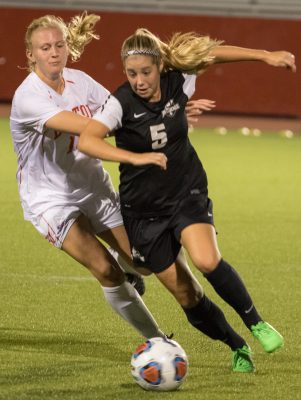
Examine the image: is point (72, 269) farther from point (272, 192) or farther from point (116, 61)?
point (116, 61)

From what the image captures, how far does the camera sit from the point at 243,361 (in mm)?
6355

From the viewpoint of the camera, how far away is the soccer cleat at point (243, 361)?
6.36 metres

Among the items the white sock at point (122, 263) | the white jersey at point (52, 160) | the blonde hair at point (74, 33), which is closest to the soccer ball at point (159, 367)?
the white jersey at point (52, 160)

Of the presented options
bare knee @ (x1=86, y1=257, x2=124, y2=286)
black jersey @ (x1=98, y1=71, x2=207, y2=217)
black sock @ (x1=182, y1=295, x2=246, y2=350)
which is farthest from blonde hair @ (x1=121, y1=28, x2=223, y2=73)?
black sock @ (x1=182, y1=295, x2=246, y2=350)

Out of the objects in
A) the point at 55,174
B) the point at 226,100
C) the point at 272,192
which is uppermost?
the point at 55,174

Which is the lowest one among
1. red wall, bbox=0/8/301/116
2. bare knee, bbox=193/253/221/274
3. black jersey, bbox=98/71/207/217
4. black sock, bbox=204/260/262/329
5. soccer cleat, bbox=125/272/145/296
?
red wall, bbox=0/8/301/116

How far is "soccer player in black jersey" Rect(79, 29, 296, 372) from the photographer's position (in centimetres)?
618

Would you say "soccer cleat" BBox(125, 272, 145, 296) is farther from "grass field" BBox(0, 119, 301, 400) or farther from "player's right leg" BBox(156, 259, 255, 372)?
"player's right leg" BBox(156, 259, 255, 372)

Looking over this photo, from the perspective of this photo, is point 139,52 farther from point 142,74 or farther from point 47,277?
point 47,277

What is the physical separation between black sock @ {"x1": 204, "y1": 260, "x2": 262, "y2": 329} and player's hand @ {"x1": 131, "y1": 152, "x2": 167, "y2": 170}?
28.6 inches

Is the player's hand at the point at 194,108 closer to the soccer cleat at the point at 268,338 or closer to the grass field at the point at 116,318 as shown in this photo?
the soccer cleat at the point at 268,338

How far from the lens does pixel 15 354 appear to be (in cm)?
677

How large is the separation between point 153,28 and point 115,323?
1655 cm

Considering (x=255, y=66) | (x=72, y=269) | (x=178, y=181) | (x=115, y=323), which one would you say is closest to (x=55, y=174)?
(x=178, y=181)
